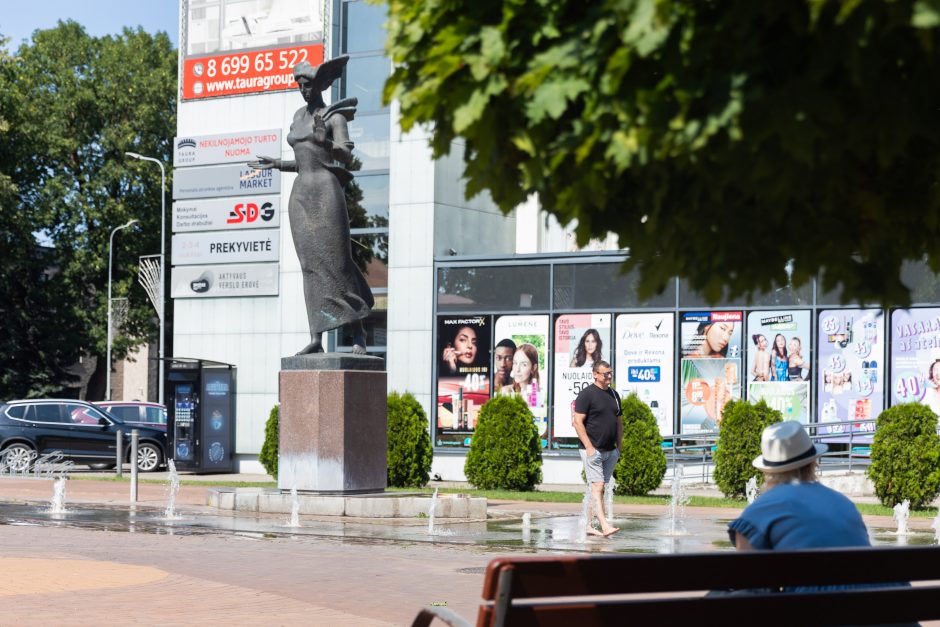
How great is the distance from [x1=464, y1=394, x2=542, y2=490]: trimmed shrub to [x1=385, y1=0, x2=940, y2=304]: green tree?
19.6 meters

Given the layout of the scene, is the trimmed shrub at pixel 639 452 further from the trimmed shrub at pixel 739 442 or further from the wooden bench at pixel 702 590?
the wooden bench at pixel 702 590

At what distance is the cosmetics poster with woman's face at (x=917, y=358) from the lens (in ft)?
82.8

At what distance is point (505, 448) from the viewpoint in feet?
78.0

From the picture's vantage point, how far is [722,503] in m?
21.3

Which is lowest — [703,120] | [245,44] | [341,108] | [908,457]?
[908,457]

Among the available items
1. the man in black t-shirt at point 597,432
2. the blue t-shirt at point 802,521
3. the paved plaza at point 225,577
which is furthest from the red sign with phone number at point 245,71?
the blue t-shirt at point 802,521

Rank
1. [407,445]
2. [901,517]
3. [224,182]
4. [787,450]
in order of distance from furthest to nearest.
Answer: [224,182] < [407,445] < [901,517] < [787,450]

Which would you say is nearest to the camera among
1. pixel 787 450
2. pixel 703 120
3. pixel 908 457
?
pixel 703 120

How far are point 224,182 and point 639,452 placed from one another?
14790 mm

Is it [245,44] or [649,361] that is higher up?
[245,44]

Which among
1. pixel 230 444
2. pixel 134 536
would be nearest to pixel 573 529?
pixel 134 536

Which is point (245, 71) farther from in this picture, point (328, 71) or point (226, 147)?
point (328, 71)

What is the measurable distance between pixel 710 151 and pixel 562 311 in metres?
25.4

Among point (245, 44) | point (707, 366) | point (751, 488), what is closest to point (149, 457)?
point (245, 44)
